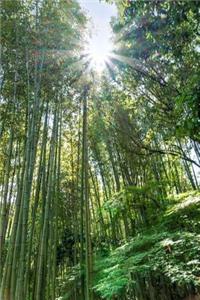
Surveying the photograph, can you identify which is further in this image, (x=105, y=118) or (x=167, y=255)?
(x=105, y=118)

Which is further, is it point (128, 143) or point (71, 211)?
point (71, 211)

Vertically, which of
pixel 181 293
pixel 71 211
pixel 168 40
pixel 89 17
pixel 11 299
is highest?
pixel 89 17

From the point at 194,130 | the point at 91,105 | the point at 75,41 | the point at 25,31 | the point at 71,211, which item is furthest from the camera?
the point at 71,211

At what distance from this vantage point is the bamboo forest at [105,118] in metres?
3.78

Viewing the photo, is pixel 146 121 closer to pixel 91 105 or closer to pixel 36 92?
pixel 91 105

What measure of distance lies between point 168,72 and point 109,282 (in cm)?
337

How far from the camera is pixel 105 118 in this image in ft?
23.4

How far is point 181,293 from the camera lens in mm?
7652

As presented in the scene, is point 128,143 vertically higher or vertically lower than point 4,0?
lower

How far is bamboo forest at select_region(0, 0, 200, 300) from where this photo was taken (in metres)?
3.78

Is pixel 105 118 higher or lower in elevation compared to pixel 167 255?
higher

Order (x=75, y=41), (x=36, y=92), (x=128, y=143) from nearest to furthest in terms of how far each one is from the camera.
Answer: (x=36, y=92), (x=75, y=41), (x=128, y=143)

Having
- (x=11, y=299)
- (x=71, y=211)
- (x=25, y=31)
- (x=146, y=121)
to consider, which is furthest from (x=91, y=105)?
(x=11, y=299)

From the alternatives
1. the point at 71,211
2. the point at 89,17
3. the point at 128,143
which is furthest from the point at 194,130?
the point at 71,211
